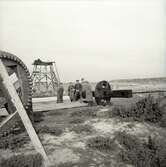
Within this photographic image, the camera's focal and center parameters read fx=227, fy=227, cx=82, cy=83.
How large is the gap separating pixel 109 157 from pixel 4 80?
3152mm

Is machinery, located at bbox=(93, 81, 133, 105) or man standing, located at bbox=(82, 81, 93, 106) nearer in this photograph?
man standing, located at bbox=(82, 81, 93, 106)

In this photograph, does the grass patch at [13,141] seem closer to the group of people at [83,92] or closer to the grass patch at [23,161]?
the grass patch at [23,161]

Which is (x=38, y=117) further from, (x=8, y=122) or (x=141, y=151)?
(x=141, y=151)

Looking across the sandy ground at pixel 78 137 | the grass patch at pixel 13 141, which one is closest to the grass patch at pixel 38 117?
the sandy ground at pixel 78 137

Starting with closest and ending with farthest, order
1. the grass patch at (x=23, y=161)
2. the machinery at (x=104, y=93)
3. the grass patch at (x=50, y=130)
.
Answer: the grass patch at (x=23, y=161), the grass patch at (x=50, y=130), the machinery at (x=104, y=93)

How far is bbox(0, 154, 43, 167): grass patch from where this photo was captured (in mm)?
4730

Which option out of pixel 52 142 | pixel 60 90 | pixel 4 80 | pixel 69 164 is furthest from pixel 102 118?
pixel 60 90

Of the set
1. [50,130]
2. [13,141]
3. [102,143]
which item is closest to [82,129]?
[50,130]

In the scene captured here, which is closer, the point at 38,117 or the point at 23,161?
the point at 23,161

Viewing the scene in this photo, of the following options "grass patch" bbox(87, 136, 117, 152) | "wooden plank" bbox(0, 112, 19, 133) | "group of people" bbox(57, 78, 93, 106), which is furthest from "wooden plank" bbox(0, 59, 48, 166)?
"group of people" bbox(57, 78, 93, 106)

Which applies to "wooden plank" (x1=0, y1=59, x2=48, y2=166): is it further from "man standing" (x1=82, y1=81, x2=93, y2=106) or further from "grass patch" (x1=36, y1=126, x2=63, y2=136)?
"man standing" (x1=82, y1=81, x2=93, y2=106)

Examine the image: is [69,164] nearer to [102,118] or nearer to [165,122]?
[102,118]

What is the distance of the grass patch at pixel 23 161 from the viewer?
4730 millimetres

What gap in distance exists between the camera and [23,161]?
4.84 metres
